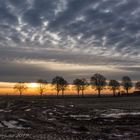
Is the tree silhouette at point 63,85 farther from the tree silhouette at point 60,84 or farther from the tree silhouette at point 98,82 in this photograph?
the tree silhouette at point 98,82

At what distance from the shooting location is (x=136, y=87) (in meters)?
181

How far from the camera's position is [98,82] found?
16512 centimetres

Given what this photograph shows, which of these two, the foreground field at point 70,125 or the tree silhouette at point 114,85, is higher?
the tree silhouette at point 114,85

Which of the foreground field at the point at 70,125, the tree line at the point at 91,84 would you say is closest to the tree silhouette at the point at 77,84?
the tree line at the point at 91,84

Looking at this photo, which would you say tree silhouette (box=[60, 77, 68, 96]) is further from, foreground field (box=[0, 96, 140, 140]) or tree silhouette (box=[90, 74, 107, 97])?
foreground field (box=[0, 96, 140, 140])

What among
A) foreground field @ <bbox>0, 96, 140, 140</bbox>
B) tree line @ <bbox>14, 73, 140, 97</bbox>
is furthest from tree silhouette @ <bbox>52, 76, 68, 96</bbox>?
foreground field @ <bbox>0, 96, 140, 140</bbox>

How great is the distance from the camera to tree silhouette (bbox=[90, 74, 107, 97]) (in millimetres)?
162875

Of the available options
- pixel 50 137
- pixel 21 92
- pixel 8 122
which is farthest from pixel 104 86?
pixel 50 137

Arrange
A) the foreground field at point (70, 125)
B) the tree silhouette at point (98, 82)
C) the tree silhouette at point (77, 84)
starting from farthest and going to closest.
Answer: the tree silhouette at point (77, 84), the tree silhouette at point (98, 82), the foreground field at point (70, 125)

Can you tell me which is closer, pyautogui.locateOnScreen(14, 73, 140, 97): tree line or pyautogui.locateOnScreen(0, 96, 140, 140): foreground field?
pyautogui.locateOnScreen(0, 96, 140, 140): foreground field

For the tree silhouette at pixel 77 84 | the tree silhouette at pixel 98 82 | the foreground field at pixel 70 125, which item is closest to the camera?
the foreground field at pixel 70 125

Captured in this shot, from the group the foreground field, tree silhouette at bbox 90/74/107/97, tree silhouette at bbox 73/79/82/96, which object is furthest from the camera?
tree silhouette at bbox 73/79/82/96

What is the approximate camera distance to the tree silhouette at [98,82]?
163 metres

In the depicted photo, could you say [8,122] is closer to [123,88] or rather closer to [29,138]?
[29,138]
